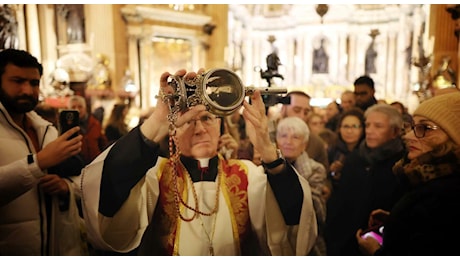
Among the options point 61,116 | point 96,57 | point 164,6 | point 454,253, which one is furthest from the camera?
point 164,6

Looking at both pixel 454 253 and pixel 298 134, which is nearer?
pixel 454 253

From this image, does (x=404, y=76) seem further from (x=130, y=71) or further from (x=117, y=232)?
(x=117, y=232)

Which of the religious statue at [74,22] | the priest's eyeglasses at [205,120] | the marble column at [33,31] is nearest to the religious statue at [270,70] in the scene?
the priest's eyeglasses at [205,120]

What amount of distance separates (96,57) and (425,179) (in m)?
6.03

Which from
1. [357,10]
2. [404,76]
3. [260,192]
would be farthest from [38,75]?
[357,10]

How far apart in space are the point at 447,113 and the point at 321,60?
15.3 meters

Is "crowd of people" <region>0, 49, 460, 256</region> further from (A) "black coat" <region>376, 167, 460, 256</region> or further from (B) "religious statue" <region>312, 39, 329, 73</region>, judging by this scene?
(B) "religious statue" <region>312, 39, 329, 73</region>

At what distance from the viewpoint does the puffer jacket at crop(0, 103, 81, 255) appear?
116 centimetres

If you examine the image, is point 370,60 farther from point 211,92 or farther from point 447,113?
point 211,92

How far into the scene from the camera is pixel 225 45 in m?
6.68

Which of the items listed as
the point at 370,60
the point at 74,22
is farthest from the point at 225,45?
the point at 370,60

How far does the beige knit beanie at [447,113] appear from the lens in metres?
1.12

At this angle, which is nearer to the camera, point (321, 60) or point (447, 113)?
point (447, 113)

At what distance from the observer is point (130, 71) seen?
7.13m
